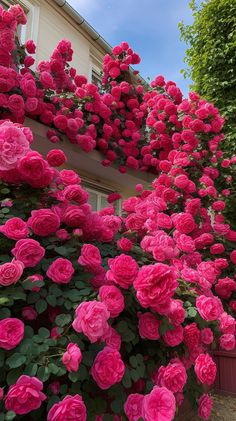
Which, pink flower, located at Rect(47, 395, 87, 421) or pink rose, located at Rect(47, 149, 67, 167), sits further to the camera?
pink rose, located at Rect(47, 149, 67, 167)

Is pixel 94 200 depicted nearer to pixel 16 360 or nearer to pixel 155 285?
pixel 155 285

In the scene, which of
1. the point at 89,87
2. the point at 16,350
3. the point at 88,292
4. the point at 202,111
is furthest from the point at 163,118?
the point at 16,350

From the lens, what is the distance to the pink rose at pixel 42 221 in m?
1.75

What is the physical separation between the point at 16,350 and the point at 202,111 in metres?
3.71

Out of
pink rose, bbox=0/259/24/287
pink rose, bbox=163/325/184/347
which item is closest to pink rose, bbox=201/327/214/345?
pink rose, bbox=163/325/184/347

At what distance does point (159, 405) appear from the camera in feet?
4.85

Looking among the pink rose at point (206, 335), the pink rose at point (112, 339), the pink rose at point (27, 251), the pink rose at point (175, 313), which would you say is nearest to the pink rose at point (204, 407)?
the pink rose at point (206, 335)

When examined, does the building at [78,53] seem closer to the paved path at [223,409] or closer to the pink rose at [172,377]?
the pink rose at [172,377]

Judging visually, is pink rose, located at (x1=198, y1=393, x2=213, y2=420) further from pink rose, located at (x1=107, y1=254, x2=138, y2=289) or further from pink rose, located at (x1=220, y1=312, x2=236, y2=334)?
pink rose, located at (x1=107, y1=254, x2=138, y2=289)

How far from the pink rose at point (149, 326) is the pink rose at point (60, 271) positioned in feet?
1.42

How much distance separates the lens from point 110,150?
475 centimetres

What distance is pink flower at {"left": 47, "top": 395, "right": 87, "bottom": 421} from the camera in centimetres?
124

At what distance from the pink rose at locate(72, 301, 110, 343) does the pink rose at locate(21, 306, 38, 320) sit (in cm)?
29

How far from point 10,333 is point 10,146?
0.98m
